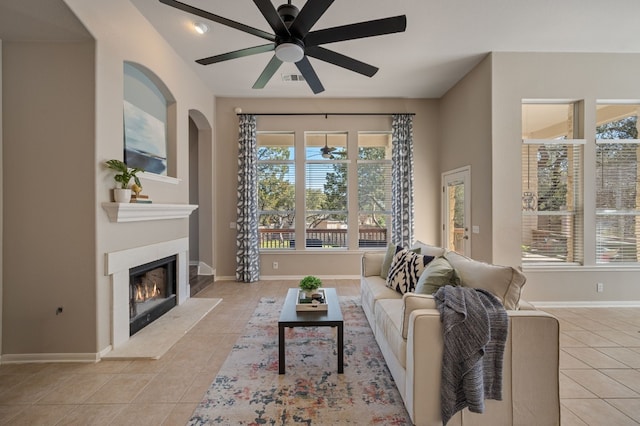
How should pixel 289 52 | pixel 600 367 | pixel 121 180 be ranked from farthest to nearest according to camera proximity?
pixel 121 180
pixel 600 367
pixel 289 52

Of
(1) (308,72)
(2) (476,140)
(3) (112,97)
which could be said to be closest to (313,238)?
(2) (476,140)

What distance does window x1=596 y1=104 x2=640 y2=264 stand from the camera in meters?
3.99

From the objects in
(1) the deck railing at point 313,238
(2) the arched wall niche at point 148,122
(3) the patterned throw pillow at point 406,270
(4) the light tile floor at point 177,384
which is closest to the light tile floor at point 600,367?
(4) the light tile floor at point 177,384

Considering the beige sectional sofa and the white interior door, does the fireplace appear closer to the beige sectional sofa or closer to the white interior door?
the beige sectional sofa

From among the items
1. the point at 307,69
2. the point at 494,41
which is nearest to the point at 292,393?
the point at 307,69

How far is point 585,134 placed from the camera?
396cm

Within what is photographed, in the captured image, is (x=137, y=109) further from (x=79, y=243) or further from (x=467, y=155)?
(x=467, y=155)

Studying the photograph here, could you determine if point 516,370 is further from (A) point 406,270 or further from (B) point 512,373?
(A) point 406,270

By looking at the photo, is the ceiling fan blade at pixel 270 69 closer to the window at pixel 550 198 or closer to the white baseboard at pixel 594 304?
the window at pixel 550 198

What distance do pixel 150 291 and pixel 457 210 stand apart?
4.69 m

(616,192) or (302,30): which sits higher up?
(302,30)

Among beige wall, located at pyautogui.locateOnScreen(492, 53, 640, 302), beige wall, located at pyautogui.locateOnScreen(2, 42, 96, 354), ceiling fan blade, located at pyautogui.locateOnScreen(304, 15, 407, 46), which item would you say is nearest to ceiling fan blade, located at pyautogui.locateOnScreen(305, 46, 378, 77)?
ceiling fan blade, located at pyautogui.locateOnScreen(304, 15, 407, 46)

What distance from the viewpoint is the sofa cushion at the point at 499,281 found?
73.5 inches

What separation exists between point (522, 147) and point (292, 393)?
413cm
